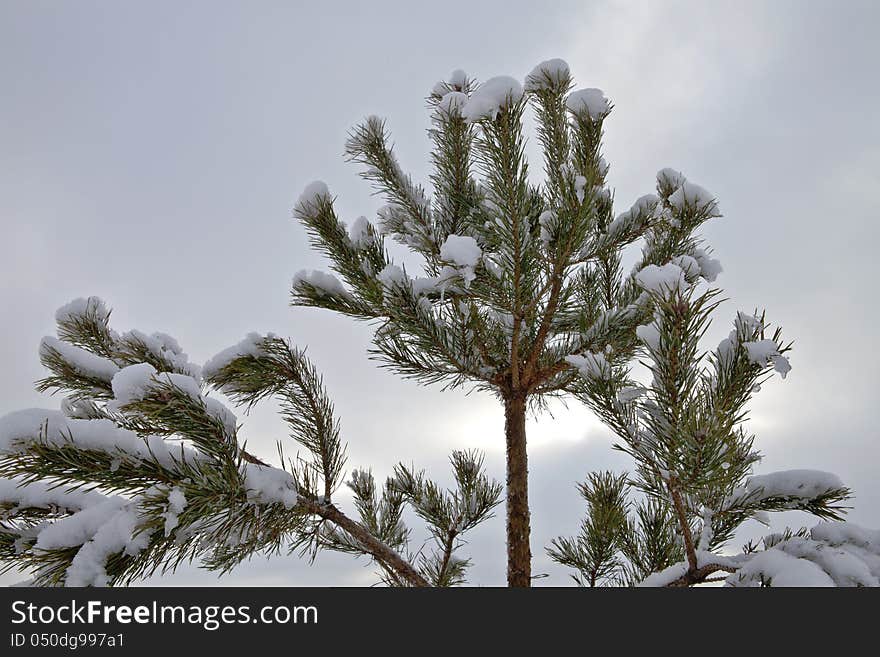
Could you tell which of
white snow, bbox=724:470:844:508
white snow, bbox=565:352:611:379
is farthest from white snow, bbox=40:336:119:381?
white snow, bbox=724:470:844:508

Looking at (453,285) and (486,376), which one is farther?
(486,376)

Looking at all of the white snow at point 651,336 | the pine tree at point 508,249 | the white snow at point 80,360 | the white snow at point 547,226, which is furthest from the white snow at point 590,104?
the white snow at point 80,360

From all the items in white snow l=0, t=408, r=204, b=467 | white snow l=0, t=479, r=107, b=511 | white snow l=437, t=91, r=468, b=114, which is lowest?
white snow l=0, t=479, r=107, b=511

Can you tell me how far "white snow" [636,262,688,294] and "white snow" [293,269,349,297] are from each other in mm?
1473

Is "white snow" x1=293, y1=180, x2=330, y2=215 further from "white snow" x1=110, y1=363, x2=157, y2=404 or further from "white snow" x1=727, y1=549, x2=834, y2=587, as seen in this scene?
"white snow" x1=727, y1=549, x2=834, y2=587

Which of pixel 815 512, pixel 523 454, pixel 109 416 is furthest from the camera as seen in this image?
pixel 523 454

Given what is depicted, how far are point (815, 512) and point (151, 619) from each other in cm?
170

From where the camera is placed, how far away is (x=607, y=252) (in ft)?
8.09

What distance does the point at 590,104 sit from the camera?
221 centimetres

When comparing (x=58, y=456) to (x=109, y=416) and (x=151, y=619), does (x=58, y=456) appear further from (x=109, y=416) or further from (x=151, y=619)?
(x=109, y=416)

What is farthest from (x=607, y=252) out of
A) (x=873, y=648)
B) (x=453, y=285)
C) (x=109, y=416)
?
(x=109, y=416)

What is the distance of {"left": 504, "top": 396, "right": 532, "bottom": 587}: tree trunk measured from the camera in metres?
2.30

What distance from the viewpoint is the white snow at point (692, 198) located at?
102 inches

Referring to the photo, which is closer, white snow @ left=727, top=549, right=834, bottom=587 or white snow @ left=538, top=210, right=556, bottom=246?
white snow @ left=727, top=549, right=834, bottom=587
